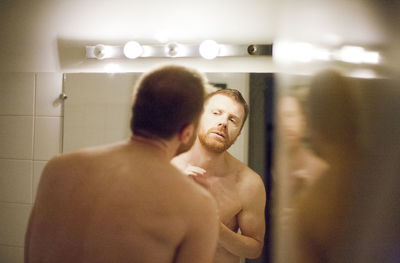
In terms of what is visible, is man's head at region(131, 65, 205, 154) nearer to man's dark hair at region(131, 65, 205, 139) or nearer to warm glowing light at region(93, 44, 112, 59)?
man's dark hair at region(131, 65, 205, 139)

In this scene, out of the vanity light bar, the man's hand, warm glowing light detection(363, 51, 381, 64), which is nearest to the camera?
warm glowing light detection(363, 51, 381, 64)

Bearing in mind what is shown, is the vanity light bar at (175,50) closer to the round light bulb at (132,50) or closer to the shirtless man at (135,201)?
the round light bulb at (132,50)

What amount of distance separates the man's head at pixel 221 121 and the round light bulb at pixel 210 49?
18 cm

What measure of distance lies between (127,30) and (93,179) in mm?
926

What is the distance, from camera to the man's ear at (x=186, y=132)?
851 millimetres

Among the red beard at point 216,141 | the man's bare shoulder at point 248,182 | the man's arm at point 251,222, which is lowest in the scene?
the man's arm at point 251,222

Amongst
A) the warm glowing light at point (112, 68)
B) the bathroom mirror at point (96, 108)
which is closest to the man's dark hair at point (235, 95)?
the bathroom mirror at point (96, 108)

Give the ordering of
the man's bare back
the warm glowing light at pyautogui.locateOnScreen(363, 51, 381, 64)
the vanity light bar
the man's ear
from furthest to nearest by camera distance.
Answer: the vanity light bar
the man's ear
the man's bare back
the warm glowing light at pyautogui.locateOnScreen(363, 51, 381, 64)

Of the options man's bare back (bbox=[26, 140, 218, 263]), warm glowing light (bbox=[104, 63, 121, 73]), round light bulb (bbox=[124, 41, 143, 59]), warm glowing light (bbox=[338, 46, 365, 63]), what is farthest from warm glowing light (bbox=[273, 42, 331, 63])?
warm glowing light (bbox=[104, 63, 121, 73])

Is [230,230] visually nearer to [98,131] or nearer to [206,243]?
[206,243]

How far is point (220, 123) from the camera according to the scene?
125 cm

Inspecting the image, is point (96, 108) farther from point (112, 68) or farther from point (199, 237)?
point (199, 237)

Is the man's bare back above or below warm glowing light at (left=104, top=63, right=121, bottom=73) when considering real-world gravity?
below

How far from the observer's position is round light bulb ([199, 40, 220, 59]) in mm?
1354
